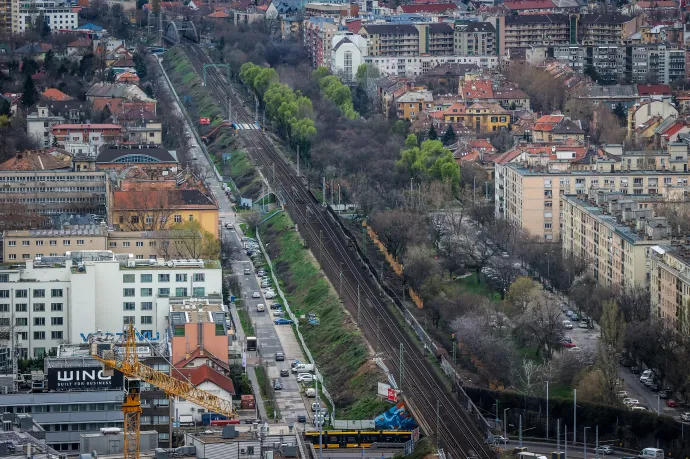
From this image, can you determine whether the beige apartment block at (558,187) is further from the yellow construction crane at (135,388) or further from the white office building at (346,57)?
the white office building at (346,57)

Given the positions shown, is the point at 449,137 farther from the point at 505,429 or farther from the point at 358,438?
the point at 358,438

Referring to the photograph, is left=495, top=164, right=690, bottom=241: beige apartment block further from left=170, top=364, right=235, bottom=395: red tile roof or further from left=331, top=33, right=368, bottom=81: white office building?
left=331, top=33, right=368, bottom=81: white office building

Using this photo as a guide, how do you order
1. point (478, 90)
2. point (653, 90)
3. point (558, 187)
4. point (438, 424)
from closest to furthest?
point (438, 424) < point (558, 187) < point (478, 90) < point (653, 90)

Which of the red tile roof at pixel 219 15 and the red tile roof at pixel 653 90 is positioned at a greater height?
the red tile roof at pixel 219 15

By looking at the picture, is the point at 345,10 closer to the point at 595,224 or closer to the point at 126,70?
the point at 126,70

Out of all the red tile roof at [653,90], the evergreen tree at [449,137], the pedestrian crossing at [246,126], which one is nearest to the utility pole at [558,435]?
the evergreen tree at [449,137]

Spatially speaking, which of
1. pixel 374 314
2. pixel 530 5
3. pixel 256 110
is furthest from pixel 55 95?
pixel 530 5
